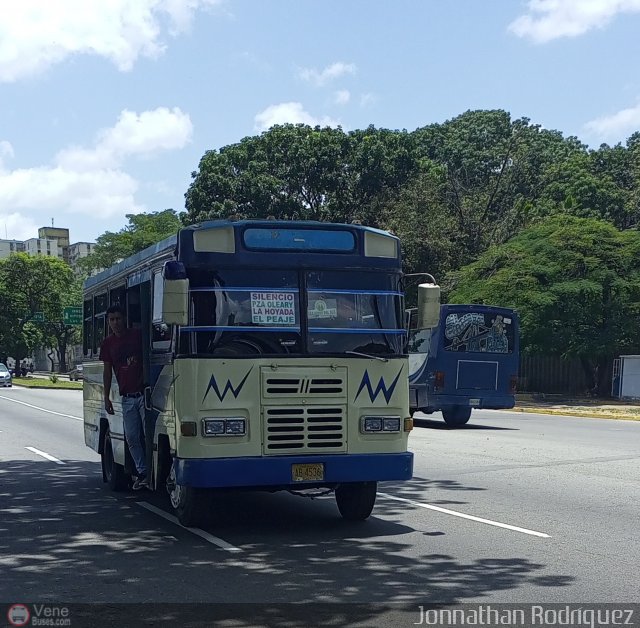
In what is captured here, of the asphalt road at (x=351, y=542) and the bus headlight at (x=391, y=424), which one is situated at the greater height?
the bus headlight at (x=391, y=424)

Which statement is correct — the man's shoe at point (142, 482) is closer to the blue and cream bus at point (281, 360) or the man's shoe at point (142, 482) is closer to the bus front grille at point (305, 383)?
the blue and cream bus at point (281, 360)

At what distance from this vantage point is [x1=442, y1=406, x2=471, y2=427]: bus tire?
79.3ft

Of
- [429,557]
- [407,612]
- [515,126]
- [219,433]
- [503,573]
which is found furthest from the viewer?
[515,126]

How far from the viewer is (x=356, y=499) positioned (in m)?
9.78

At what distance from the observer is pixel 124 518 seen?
1025 centimetres

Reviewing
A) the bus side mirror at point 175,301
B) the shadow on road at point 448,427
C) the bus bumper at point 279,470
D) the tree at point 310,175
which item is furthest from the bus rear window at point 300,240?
the tree at point 310,175

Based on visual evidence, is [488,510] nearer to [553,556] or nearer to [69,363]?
[553,556]

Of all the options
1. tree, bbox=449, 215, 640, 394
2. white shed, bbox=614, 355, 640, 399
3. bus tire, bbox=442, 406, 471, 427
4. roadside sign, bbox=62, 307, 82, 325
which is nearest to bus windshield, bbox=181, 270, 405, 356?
bus tire, bbox=442, 406, 471, 427

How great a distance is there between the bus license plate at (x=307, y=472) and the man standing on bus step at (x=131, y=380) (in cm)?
263

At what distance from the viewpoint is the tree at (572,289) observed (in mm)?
34031

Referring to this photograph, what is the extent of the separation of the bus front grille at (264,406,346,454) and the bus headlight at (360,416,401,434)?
213 mm

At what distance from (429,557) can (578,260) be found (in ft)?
93.4

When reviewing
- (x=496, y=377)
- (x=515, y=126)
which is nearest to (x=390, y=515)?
(x=496, y=377)

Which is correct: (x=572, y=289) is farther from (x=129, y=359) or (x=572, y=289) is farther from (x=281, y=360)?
(x=281, y=360)
